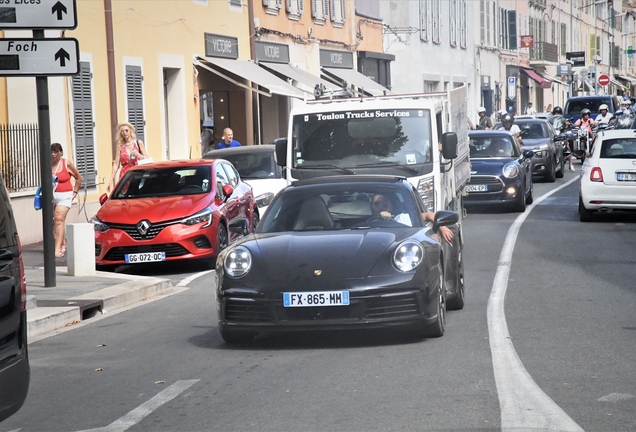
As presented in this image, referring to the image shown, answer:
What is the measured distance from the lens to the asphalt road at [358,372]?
7043mm

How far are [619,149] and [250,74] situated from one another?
11817 mm

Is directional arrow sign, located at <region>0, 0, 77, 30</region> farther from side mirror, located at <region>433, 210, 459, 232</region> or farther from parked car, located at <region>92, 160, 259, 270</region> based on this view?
side mirror, located at <region>433, 210, 459, 232</region>

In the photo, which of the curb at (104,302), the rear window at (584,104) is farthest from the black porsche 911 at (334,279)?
the rear window at (584,104)

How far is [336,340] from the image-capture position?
10.1 m

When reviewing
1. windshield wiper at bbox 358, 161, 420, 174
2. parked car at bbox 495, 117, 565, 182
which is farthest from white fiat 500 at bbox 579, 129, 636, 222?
parked car at bbox 495, 117, 565, 182

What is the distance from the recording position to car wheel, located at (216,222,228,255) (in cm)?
1712

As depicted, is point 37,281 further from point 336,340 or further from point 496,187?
point 496,187

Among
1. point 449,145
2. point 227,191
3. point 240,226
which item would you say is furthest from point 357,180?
point 227,191

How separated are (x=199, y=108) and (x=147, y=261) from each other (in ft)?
48.5

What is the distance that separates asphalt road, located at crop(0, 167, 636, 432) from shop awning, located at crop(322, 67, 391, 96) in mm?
27243

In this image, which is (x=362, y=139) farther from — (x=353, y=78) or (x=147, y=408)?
Result: (x=353, y=78)

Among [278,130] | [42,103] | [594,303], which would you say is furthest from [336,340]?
[278,130]

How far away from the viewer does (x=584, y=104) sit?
53.3 m

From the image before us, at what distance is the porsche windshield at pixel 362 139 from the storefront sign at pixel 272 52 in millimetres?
18538
